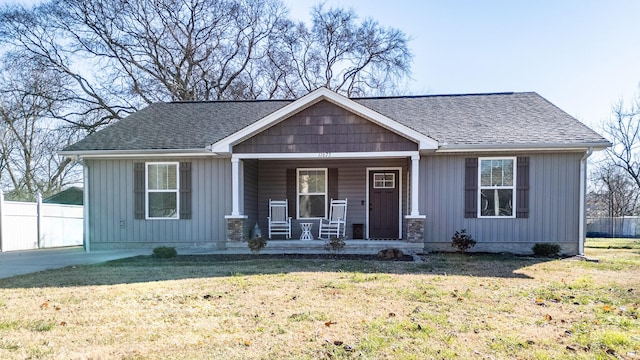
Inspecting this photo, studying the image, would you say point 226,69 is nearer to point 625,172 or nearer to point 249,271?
point 249,271

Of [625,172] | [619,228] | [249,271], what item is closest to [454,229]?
[249,271]

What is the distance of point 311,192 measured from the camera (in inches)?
436

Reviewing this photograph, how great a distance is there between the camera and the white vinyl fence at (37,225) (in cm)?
1037

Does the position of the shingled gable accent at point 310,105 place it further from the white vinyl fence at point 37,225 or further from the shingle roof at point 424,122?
the white vinyl fence at point 37,225

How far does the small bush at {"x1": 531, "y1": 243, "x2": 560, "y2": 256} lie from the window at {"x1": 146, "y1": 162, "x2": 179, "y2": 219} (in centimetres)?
803

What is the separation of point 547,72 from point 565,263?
12.3 m

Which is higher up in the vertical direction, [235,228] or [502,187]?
[502,187]

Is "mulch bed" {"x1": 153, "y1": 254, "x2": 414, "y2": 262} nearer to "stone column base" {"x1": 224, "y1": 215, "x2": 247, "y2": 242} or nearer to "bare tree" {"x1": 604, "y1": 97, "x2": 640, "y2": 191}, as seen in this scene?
"stone column base" {"x1": 224, "y1": 215, "x2": 247, "y2": 242}

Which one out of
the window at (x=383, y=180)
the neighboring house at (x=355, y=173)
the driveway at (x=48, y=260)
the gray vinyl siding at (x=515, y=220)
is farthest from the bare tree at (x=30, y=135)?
the gray vinyl siding at (x=515, y=220)

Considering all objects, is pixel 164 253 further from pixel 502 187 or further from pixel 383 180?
pixel 502 187

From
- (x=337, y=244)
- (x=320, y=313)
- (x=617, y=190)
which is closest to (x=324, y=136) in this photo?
(x=337, y=244)

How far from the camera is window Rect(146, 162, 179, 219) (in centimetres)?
981

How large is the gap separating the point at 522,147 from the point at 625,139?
1958 cm

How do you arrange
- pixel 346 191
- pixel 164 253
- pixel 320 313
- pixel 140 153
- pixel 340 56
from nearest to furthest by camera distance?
1. pixel 320 313
2. pixel 164 253
3. pixel 140 153
4. pixel 346 191
5. pixel 340 56
